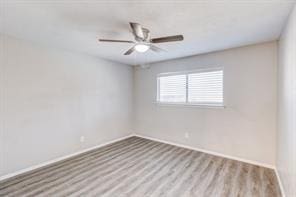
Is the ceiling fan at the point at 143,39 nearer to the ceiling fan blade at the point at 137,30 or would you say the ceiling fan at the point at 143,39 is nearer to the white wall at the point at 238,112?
the ceiling fan blade at the point at 137,30

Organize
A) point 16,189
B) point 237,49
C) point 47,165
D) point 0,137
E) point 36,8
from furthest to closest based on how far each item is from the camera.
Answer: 1. point 237,49
2. point 47,165
3. point 0,137
4. point 16,189
5. point 36,8

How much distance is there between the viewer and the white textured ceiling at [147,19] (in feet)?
5.87

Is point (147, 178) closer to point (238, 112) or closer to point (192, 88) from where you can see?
point (238, 112)

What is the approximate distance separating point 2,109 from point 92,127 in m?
1.87

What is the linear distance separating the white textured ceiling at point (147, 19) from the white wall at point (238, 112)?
0.44 m

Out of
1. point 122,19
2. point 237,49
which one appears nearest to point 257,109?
point 237,49

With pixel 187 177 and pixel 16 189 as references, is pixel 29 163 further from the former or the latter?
pixel 187 177

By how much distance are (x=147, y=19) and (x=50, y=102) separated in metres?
2.55

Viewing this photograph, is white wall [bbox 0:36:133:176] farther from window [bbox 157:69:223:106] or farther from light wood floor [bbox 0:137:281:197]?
window [bbox 157:69:223:106]

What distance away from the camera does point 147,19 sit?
2.12 m

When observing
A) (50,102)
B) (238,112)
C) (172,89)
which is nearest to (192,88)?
(172,89)

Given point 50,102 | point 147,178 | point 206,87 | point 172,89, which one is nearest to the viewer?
point 147,178

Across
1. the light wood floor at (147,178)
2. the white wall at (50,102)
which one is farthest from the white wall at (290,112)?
the white wall at (50,102)

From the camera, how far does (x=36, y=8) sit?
1878 millimetres
